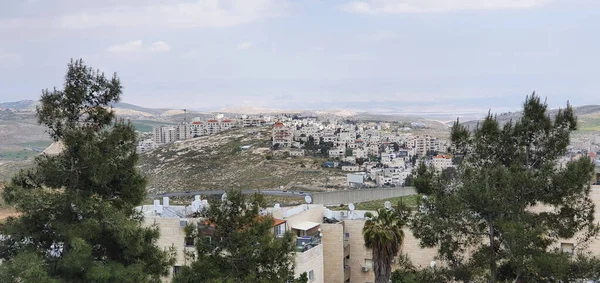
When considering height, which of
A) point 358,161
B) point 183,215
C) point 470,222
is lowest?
point 358,161

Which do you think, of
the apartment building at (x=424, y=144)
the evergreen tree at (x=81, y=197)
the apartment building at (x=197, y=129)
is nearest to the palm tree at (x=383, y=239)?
the evergreen tree at (x=81, y=197)

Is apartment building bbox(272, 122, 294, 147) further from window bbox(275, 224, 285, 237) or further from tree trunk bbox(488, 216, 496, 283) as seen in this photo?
tree trunk bbox(488, 216, 496, 283)

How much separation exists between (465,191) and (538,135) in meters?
2.51

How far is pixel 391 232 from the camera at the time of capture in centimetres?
2020

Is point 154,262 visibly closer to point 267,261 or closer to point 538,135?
point 267,261

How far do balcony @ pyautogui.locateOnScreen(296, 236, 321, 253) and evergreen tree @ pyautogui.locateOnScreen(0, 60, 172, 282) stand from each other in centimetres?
812

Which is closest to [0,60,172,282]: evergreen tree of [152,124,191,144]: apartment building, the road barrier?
the road barrier

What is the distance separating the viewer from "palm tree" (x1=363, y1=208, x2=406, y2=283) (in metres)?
20.1

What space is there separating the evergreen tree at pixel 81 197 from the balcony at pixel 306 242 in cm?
812

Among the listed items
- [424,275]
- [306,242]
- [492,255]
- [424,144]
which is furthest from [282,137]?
[492,255]

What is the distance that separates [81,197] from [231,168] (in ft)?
279

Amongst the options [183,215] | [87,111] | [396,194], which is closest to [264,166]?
[396,194]

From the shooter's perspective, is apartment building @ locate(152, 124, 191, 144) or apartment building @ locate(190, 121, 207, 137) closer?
apartment building @ locate(190, 121, 207, 137)

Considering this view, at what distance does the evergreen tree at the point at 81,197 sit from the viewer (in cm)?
1286
